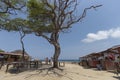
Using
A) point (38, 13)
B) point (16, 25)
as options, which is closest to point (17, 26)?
point (16, 25)

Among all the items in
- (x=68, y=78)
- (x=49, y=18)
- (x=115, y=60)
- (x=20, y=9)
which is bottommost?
(x=68, y=78)

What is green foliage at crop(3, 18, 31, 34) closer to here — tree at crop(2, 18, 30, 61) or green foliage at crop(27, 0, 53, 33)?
tree at crop(2, 18, 30, 61)

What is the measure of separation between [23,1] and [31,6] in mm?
2812

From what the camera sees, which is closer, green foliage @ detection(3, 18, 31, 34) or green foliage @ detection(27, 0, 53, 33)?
green foliage @ detection(27, 0, 53, 33)

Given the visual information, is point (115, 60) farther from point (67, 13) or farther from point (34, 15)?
point (34, 15)

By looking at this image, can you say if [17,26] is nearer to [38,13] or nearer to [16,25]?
[16,25]

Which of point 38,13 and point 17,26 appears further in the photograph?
point 17,26

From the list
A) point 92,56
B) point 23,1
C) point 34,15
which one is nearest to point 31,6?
point 34,15

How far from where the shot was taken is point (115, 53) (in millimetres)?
22469

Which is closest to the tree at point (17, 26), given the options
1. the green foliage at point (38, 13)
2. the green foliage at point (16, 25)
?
the green foliage at point (16, 25)

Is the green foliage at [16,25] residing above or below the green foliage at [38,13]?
above

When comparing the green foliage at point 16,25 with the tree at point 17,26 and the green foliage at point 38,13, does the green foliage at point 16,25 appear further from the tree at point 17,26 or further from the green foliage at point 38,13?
the green foliage at point 38,13

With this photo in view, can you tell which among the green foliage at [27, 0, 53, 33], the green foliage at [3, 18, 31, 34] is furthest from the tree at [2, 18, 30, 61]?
the green foliage at [27, 0, 53, 33]

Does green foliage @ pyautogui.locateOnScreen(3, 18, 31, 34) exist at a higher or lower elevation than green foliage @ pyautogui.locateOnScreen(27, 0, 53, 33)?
higher
